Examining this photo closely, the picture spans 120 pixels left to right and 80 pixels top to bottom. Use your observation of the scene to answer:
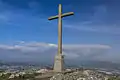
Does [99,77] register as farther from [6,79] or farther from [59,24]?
[6,79]

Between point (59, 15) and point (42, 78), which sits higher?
point (59, 15)

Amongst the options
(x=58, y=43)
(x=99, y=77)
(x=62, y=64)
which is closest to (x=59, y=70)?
(x=62, y=64)

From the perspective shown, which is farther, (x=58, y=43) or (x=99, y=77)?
(x=58, y=43)

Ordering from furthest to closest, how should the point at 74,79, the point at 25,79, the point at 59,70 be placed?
1. the point at 59,70
2. the point at 25,79
3. the point at 74,79

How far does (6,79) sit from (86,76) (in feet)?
27.7

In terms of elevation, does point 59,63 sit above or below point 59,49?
below

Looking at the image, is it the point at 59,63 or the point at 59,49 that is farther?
the point at 59,49

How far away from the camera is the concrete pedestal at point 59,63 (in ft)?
79.9

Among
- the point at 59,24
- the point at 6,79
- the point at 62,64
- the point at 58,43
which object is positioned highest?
the point at 59,24

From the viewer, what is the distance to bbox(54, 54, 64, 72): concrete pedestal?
24344 mm

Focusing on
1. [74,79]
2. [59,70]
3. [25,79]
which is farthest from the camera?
[59,70]

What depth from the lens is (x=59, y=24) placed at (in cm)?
2527

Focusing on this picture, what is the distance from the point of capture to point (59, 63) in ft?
80.0

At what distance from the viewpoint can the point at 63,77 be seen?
20812 mm
